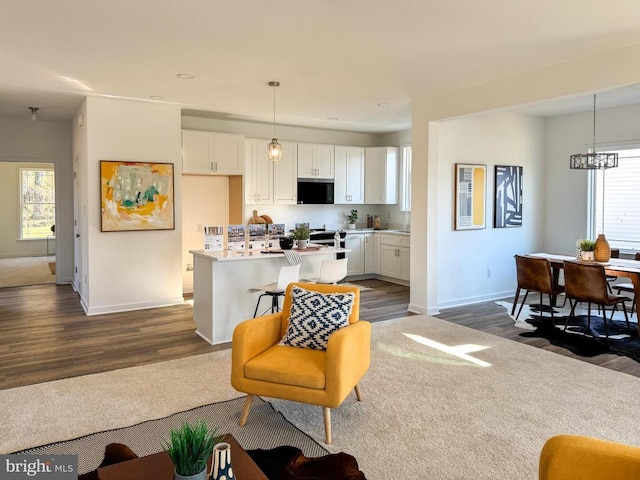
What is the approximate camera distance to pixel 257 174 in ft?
24.3

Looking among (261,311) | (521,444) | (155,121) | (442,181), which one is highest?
(155,121)

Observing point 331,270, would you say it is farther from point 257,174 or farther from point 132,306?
point 257,174

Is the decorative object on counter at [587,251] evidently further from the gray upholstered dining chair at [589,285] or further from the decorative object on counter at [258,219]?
the decorative object on counter at [258,219]

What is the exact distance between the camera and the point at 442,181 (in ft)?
19.8

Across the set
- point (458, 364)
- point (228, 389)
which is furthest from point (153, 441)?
point (458, 364)

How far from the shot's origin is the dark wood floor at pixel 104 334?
4.04 metres

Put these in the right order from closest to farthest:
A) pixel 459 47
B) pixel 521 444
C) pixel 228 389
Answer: pixel 521 444 < pixel 228 389 < pixel 459 47

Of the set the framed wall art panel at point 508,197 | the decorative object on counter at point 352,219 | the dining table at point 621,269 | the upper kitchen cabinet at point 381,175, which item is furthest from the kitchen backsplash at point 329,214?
the dining table at point 621,269

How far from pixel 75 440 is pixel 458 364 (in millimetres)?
2951

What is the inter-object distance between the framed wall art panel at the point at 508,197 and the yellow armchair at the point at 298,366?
4313 mm

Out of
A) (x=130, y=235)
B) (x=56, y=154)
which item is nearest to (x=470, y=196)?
(x=130, y=235)

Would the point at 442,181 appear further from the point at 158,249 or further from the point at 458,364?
the point at 158,249

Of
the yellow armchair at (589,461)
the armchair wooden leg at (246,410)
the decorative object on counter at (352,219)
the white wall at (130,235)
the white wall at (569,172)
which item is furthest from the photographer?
the decorative object on counter at (352,219)

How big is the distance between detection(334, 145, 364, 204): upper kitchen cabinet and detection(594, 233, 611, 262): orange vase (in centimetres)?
410
